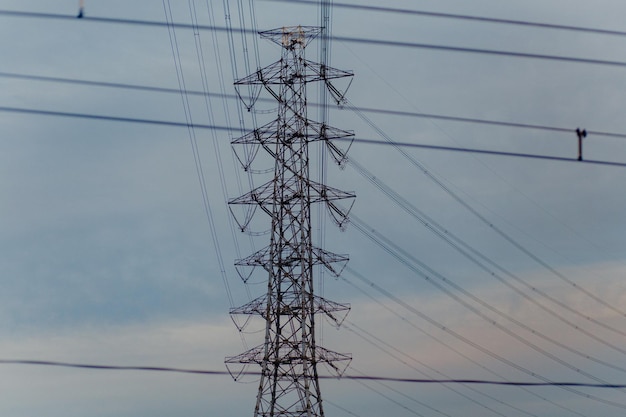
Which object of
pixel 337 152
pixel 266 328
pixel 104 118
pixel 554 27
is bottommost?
pixel 104 118

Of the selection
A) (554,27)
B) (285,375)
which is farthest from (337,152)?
(554,27)

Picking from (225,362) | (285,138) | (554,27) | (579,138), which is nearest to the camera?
(554,27)

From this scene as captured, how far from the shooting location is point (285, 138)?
178 ft

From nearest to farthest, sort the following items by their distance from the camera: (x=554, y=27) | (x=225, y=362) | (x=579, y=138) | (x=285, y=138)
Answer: (x=554, y=27)
(x=579, y=138)
(x=225, y=362)
(x=285, y=138)

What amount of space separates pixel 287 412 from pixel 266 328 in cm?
431

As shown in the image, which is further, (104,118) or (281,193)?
(281,193)

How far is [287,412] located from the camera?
50.9m

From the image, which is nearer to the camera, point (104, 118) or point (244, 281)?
point (104, 118)

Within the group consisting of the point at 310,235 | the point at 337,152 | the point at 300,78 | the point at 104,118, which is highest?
the point at 300,78

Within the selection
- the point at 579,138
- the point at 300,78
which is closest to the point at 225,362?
the point at 300,78

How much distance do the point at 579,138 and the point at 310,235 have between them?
24045 millimetres

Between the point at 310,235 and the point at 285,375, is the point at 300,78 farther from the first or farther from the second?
the point at 285,375

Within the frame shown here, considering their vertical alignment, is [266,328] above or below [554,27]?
above

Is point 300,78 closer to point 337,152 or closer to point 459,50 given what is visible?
point 337,152
